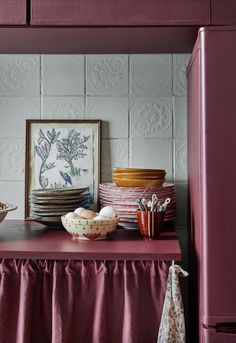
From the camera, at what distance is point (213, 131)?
1.33 metres

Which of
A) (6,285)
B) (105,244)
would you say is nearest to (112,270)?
(105,244)

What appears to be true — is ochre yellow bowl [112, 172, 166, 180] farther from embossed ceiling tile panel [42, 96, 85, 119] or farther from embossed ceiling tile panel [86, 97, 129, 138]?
embossed ceiling tile panel [42, 96, 85, 119]

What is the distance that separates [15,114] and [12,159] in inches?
8.3

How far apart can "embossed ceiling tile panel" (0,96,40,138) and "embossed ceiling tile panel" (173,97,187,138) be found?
64 centimetres

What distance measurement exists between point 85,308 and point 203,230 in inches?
18.2

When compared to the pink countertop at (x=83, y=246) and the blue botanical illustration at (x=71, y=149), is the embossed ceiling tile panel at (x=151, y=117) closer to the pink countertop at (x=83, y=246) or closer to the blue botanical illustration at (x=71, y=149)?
the blue botanical illustration at (x=71, y=149)

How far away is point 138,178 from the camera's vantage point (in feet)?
5.85

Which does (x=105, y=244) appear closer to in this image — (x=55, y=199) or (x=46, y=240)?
(x=46, y=240)

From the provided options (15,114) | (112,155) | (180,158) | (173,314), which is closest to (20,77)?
(15,114)

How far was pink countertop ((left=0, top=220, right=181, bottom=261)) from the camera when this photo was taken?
1405 mm

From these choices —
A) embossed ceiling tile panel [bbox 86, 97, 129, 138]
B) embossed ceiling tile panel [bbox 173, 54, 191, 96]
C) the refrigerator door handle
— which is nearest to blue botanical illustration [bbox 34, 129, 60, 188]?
embossed ceiling tile panel [bbox 86, 97, 129, 138]

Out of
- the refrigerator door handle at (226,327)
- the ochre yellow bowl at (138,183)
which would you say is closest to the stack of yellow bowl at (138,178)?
the ochre yellow bowl at (138,183)

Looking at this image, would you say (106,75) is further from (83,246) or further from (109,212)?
(83,246)

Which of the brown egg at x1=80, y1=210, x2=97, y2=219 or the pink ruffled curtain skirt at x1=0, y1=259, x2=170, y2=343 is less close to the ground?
the brown egg at x1=80, y1=210, x2=97, y2=219
